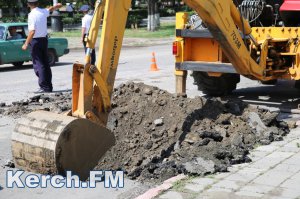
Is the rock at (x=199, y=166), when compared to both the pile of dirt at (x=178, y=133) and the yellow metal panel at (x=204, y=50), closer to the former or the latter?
→ the pile of dirt at (x=178, y=133)

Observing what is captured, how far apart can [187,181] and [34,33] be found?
7.10 metres

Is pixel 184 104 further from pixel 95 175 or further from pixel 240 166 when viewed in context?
pixel 95 175

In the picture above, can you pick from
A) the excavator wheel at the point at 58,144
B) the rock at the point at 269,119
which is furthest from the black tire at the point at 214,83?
the excavator wheel at the point at 58,144

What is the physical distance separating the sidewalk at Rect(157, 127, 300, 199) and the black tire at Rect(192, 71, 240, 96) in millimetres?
4209

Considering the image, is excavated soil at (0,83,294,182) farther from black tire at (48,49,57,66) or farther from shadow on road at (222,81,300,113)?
black tire at (48,49,57,66)

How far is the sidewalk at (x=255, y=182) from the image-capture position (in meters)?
5.43

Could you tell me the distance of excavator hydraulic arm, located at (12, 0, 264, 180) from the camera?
5430mm

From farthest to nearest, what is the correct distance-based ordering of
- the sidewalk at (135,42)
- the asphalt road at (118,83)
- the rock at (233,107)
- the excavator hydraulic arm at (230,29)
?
the sidewalk at (135,42)
the rock at (233,107)
the excavator hydraulic arm at (230,29)
the asphalt road at (118,83)

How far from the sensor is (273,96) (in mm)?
11281

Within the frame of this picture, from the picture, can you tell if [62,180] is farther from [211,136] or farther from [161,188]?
[211,136]

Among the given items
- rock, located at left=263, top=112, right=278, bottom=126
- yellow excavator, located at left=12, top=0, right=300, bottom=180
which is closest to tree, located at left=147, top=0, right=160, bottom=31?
rock, located at left=263, top=112, right=278, bottom=126

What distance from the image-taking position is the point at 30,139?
5656 millimetres

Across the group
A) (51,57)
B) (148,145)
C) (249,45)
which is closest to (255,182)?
(148,145)

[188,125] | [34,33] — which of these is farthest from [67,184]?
[34,33]
